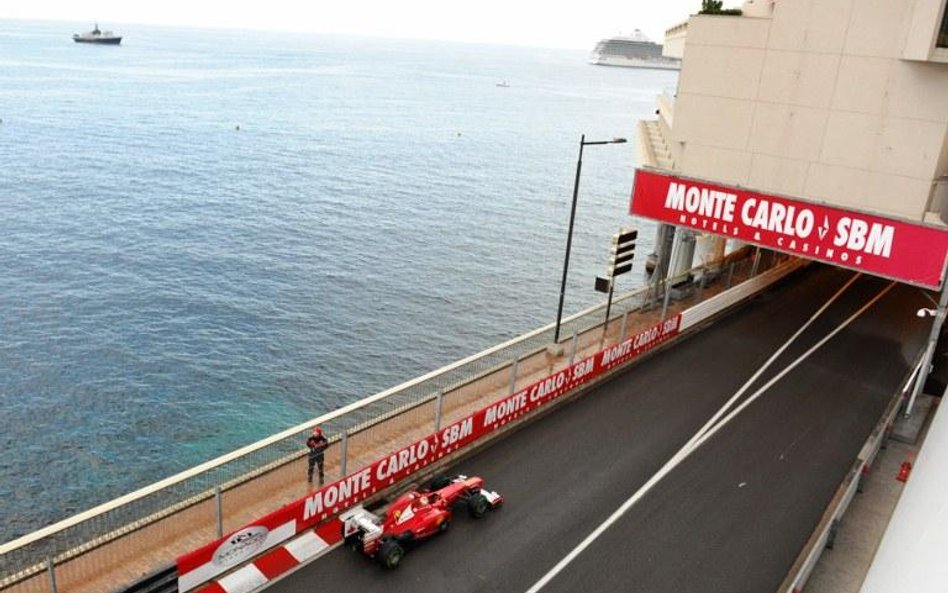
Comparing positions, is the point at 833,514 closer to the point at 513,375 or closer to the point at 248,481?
the point at 513,375

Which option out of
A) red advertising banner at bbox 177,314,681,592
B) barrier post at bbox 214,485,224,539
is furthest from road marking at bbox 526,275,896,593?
barrier post at bbox 214,485,224,539

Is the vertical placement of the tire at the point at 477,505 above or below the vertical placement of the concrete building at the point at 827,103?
below

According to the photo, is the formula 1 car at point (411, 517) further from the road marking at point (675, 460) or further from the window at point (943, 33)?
the window at point (943, 33)

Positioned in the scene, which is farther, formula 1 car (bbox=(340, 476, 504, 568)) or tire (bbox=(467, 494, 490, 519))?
tire (bbox=(467, 494, 490, 519))

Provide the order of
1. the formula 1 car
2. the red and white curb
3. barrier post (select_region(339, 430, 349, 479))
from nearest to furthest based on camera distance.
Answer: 1. the red and white curb
2. the formula 1 car
3. barrier post (select_region(339, 430, 349, 479))

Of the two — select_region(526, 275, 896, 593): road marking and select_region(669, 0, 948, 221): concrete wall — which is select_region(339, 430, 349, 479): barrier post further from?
select_region(669, 0, 948, 221): concrete wall

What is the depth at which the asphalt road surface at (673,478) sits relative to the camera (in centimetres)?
1589

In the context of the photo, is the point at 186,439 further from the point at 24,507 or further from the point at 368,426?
the point at 368,426

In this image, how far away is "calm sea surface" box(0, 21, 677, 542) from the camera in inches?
1375

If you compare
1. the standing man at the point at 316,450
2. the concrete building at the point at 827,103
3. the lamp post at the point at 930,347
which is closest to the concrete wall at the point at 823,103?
the concrete building at the point at 827,103

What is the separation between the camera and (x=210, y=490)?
1655 centimetres

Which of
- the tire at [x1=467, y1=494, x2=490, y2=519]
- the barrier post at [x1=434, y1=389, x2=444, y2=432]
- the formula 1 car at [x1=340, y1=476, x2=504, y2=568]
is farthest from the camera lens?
the barrier post at [x1=434, y1=389, x2=444, y2=432]

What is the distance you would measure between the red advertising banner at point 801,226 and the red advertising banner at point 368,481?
6.88 m

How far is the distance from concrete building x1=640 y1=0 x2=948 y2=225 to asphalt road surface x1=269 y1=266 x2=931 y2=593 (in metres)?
6.35
